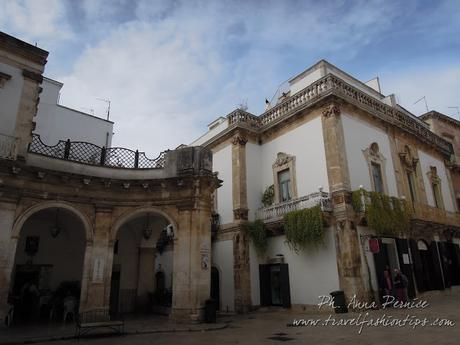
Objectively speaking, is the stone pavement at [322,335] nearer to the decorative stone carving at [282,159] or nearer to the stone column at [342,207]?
the stone column at [342,207]

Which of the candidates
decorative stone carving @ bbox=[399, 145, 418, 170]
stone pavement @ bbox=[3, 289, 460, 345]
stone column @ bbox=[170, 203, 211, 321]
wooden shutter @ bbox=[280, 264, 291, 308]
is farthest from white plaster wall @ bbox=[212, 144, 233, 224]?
decorative stone carving @ bbox=[399, 145, 418, 170]

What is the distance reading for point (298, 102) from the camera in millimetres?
18359

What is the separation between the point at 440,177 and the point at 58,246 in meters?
23.1

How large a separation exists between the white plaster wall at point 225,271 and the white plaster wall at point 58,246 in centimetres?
707

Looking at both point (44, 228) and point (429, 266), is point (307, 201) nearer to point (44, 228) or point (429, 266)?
point (429, 266)

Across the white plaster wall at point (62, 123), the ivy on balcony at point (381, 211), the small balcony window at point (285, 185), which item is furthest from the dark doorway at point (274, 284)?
the white plaster wall at point (62, 123)

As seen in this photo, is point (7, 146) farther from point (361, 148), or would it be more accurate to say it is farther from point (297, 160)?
point (361, 148)

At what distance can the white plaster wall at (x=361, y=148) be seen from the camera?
1638 cm

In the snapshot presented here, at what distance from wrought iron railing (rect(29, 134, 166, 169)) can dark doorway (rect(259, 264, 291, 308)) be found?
304 inches

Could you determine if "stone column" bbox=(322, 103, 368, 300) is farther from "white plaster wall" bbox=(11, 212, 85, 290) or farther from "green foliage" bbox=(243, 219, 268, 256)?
"white plaster wall" bbox=(11, 212, 85, 290)

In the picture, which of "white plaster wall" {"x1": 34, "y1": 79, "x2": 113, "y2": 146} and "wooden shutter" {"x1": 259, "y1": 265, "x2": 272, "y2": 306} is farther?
"white plaster wall" {"x1": 34, "y1": 79, "x2": 113, "y2": 146}

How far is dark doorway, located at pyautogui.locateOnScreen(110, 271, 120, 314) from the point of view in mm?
15398

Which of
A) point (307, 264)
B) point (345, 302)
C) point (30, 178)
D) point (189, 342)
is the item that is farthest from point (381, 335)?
point (30, 178)

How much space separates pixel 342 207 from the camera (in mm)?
14906
